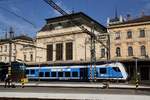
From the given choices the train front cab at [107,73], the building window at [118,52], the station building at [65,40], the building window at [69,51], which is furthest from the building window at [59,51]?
the train front cab at [107,73]

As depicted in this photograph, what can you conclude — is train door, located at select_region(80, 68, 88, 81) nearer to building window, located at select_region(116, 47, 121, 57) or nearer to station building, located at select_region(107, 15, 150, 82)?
station building, located at select_region(107, 15, 150, 82)

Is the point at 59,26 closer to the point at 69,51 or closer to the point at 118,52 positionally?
the point at 69,51

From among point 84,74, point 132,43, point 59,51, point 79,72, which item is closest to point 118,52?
point 132,43

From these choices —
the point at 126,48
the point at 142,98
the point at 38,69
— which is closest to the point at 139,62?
the point at 126,48

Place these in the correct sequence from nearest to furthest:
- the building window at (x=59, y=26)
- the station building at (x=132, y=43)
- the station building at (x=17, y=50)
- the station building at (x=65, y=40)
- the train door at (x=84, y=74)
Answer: the train door at (x=84, y=74) → the station building at (x=132, y=43) → the station building at (x=65, y=40) → the building window at (x=59, y=26) → the station building at (x=17, y=50)

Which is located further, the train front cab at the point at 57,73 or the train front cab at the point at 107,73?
the train front cab at the point at 57,73

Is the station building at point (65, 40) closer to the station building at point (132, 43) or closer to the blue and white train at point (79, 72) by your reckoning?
the station building at point (132, 43)

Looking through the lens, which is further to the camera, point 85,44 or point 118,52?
point 85,44

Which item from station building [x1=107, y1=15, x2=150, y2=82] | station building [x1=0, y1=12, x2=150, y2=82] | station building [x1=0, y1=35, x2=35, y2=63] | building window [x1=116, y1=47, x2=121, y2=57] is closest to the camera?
station building [x1=107, y1=15, x2=150, y2=82]

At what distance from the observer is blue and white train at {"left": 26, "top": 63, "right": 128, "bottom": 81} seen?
39938 mm

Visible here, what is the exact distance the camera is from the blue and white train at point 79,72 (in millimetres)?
39938

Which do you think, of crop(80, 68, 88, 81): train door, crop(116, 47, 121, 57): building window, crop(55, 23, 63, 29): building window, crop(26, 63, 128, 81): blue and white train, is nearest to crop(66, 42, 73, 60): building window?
crop(55, 23, 63, 29): building window

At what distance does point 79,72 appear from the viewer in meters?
43.9

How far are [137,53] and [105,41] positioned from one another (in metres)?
6.37
